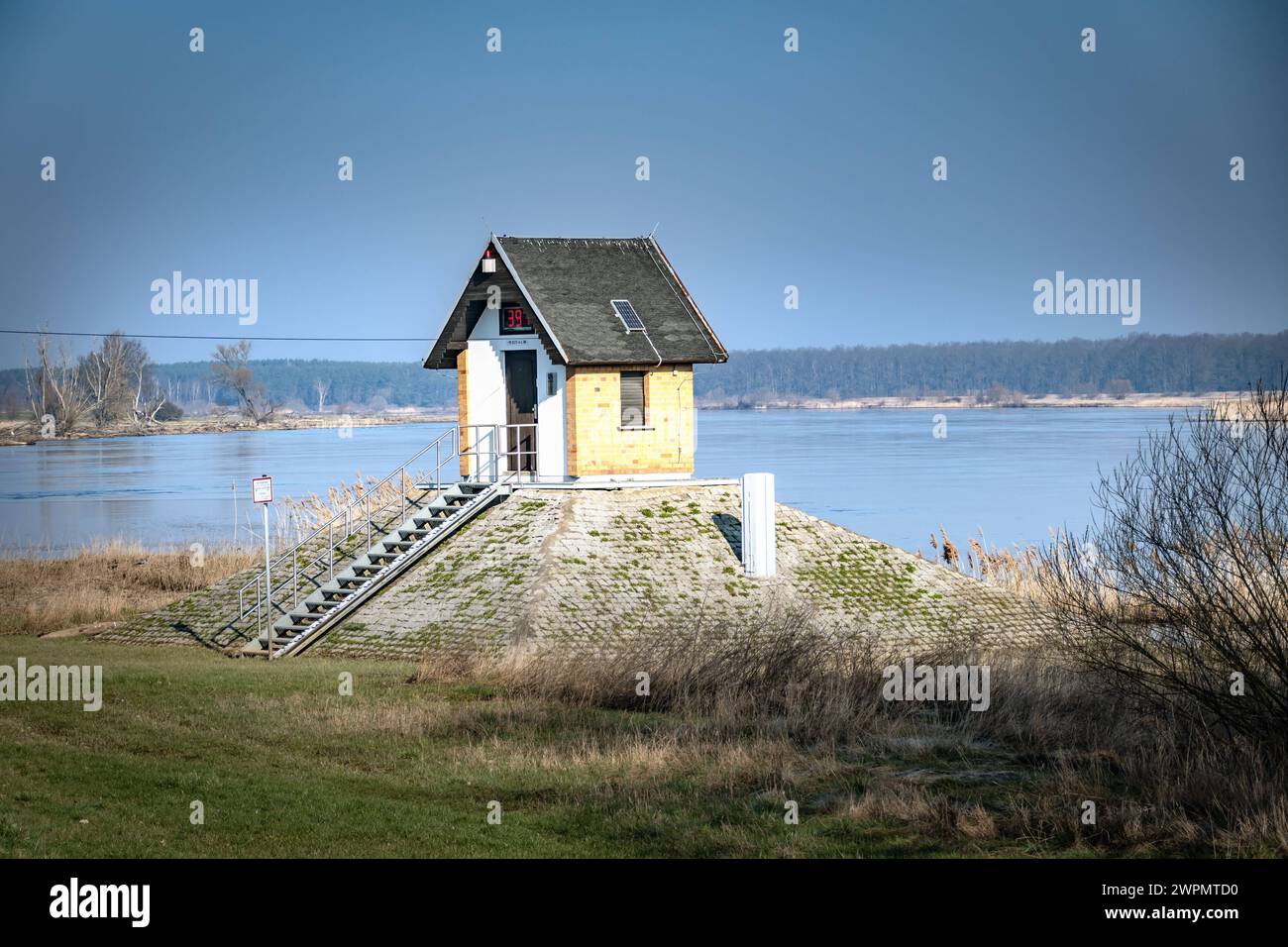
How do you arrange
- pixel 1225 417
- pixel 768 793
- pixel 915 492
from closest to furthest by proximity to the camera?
pixel 768 793
pixel 1225 417
pixel 915 492

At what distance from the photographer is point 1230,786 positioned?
45.8 ft

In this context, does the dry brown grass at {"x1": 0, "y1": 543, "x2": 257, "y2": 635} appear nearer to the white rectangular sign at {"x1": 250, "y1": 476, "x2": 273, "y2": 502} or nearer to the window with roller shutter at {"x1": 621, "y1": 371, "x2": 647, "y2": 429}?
the white rectangular sign at {"x1": 250, "y1": 476, "x2": 273, "y2": 502}

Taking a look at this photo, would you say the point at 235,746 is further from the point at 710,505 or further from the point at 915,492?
→ the point at 915,492

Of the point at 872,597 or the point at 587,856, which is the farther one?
the point at 872,597

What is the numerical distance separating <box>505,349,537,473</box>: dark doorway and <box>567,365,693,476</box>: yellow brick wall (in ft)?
6.20

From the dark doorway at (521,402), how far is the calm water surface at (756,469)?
14929 mm

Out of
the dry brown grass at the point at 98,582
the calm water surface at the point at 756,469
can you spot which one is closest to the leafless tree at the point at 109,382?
the calm water surface at the point at 756,469

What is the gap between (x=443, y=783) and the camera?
1653 cm

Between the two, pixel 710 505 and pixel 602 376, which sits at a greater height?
pixel 602 376

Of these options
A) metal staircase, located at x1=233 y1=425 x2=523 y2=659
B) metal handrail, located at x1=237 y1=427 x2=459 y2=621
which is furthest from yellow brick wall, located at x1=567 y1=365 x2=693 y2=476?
metal handrail, located at x1=237 y1=427 x2=459 y2=621

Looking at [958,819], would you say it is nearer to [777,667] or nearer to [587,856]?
[587,856]

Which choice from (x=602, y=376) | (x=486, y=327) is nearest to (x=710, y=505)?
(x=602, y=376)

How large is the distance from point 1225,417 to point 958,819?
19.2 ft
